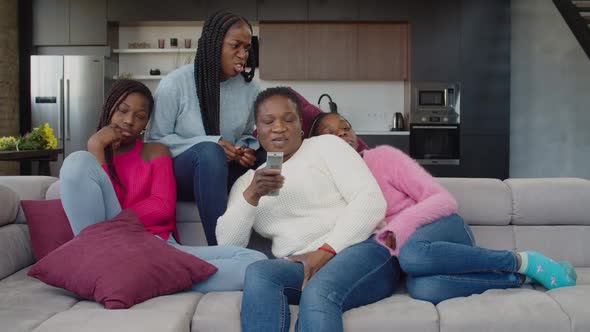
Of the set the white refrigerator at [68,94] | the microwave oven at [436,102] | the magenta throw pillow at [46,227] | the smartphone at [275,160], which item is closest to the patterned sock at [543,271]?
the smartphone at [275,160]

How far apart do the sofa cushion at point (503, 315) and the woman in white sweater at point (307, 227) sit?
219mm

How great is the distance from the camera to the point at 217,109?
7.88 feet

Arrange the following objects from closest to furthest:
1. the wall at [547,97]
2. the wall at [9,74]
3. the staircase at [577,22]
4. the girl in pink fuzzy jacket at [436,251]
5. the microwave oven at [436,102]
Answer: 1. the girl in pink fuzzy jacket at [436,251]
2. the staircase at [577,22]
3. the wall at [547,97]
4. the wall at [9,74]
5. the microwave oven at [436,102]

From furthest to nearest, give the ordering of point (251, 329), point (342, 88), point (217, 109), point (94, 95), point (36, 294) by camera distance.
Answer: point (342, 88) → point (94, 95) → point (217, 109) → point (36, 294) → point (251, 329)

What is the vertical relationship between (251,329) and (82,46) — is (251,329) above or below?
below

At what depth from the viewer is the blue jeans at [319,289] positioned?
4.95 ft

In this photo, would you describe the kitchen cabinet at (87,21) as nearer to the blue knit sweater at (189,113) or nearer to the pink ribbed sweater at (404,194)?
the blue knit sweater at (189,113)

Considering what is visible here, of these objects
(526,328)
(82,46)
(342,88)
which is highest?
(82,46)

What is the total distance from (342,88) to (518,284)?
509cm

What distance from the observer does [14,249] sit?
208cm

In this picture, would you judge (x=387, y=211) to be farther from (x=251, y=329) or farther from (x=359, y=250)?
(x=251, y=329)

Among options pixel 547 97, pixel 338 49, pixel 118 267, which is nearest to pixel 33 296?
pixel 118 267

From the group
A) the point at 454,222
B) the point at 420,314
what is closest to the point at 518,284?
the point at 454,222

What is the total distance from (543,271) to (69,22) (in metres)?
5.85
